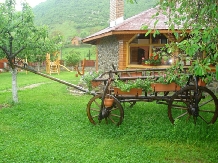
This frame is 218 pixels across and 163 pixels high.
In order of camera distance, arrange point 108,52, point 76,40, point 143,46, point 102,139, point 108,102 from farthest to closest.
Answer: point 76,40
point 108,52
point 143,46
point 108,102
point 102,139

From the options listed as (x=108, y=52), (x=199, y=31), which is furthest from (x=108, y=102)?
(x=108, y=52)

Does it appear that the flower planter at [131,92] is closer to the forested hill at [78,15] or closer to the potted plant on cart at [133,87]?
the potted plant on cart at [133,87]

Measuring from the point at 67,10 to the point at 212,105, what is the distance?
55031 millimetres

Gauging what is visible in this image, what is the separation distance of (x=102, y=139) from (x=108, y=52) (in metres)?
7.94

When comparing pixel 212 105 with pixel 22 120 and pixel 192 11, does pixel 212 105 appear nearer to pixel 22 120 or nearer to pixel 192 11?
pixel 192 11

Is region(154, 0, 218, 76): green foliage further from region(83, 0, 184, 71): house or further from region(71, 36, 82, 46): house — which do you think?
region(71, 36, 82, 46): house

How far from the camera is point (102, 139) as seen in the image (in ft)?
17.3

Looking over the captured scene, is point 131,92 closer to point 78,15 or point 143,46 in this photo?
point 143,46

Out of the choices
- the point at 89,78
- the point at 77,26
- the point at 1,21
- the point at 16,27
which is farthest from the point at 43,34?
the point at 77,26

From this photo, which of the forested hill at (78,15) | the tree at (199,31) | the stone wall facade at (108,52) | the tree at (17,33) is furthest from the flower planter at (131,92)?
the forested hill at (78,15)

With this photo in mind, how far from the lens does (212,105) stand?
832 cm

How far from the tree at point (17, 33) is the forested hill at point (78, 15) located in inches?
1387

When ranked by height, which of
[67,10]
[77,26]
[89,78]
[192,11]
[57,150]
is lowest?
[57,150]

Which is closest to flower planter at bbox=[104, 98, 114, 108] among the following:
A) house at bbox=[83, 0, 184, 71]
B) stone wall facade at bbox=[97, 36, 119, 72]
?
house at bbox=[83, 0, 184, 71]
